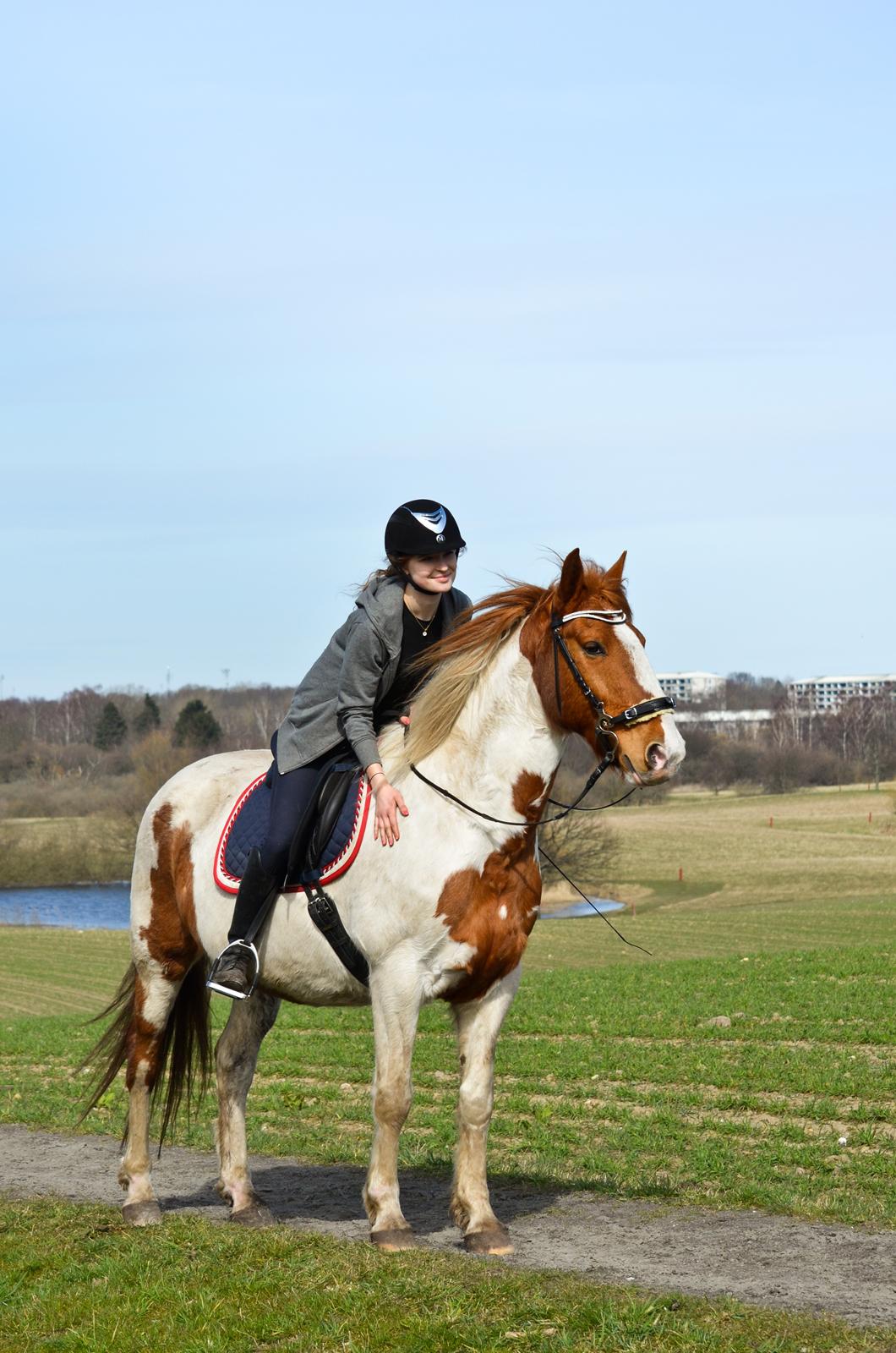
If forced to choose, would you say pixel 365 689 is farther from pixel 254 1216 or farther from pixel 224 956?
pixel 254 1216

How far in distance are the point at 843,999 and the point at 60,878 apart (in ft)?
186

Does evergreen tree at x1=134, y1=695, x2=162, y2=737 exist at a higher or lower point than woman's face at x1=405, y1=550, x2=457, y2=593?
lower

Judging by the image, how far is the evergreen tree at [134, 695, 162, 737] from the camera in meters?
132

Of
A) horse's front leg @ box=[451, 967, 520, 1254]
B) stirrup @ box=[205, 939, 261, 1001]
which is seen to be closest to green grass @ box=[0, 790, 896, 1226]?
horse's front leg @ box=[451, 967, 520, 1254]

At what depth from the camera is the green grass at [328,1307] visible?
205 inches

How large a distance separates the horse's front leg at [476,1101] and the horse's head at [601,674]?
1.36m

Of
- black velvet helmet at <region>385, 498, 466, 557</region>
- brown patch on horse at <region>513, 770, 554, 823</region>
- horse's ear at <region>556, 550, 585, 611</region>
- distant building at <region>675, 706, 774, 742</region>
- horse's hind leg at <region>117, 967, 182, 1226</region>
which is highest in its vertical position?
black velvet helmet at <region>385, 498, 466, 557</region>

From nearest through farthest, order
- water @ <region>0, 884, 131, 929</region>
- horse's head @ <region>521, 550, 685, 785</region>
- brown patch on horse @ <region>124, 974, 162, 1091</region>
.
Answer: horse's head @ <region>521, 550, 685, 785</region>, brown patch on horse @ <region>124, 974, 162, 1091</region>, water @ <region>0, 884, 131, 929</region>

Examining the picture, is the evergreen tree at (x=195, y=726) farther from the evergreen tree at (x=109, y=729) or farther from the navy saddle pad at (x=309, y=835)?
the navy saddle pad at (x=309, y=835)

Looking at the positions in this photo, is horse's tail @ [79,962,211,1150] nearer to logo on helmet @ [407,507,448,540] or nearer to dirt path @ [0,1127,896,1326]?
dirt path @ [0,1127,896,1326]

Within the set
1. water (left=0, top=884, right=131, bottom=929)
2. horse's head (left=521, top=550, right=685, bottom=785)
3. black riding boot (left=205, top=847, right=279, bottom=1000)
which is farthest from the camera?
water (left=0, top=884, right=131, bottom=929)

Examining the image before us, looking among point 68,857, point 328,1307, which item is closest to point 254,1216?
point 328,1307

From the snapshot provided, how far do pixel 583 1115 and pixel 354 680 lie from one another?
5099 millimetres

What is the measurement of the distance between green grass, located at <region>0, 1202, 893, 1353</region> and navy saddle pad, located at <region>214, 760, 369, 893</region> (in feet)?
5.80
